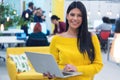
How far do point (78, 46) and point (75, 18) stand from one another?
23cm

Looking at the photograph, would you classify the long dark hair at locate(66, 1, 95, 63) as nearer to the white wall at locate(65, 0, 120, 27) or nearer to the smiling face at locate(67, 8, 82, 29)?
the smiling face at locate(67, 8, 82, 29)

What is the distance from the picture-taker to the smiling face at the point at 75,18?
2.31 metres

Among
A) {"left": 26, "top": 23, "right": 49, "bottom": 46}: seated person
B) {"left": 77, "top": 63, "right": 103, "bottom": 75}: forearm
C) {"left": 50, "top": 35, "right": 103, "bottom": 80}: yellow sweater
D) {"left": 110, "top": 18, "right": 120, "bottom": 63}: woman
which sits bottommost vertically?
{"left": 26, "top": 23, "right": 49, "bottom": 46}: seated person

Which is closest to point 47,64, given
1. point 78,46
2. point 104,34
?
point 78,46

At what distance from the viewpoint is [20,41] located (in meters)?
7.75

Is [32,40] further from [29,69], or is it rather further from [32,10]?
[32,10]

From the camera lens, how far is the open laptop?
7.17 ft

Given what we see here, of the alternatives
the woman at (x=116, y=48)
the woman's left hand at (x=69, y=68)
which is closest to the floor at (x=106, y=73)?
the woman's left hand at (x=69, y=68)

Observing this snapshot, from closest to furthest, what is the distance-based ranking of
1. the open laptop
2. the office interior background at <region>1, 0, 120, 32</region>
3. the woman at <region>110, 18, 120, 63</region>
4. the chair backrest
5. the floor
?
the woman at <region>110, 18, 120, 63</region>, the open laptop, the floor, the chair backrest, the office interior background at <region>1, 0, 120, 32</region>

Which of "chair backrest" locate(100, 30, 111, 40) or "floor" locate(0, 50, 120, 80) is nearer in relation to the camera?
"floor" locate(0, 50, 120, 80)

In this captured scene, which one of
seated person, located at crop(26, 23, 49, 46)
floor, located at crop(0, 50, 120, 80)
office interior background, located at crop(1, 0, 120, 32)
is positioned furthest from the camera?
office interior background, located at crop(1, 0, 120, 32)

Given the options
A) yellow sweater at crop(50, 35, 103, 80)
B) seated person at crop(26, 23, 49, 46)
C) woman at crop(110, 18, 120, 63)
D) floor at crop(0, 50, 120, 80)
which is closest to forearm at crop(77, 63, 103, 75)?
yellow sweater at crop(50, 35, 103, 80)

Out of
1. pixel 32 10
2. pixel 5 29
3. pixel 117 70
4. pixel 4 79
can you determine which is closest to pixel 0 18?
pixel 5 29

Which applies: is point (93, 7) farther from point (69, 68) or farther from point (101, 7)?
point (69, 68)
